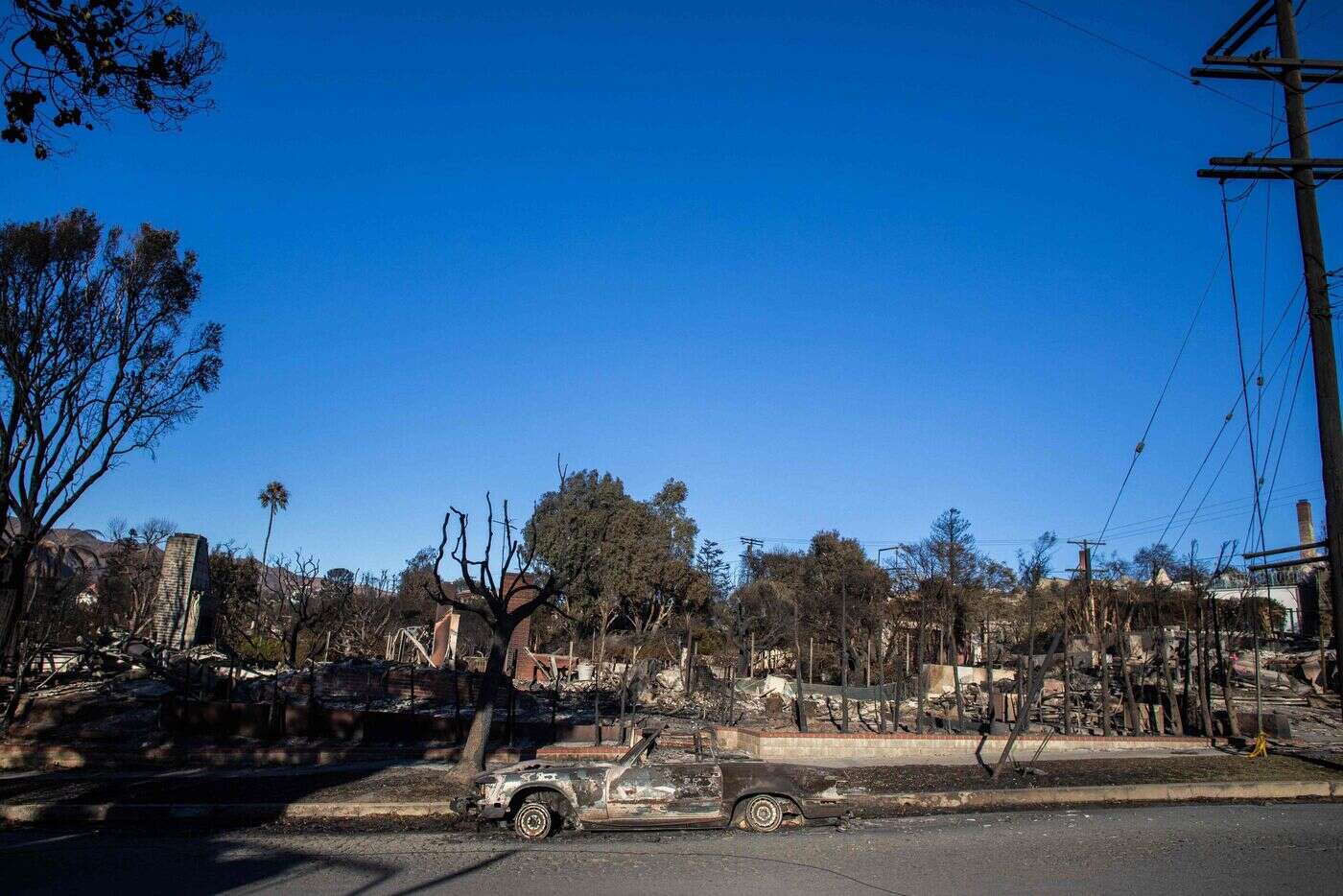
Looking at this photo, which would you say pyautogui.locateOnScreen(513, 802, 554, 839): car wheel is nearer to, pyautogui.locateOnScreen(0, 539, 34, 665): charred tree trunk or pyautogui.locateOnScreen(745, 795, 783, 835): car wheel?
pyautogui.locateOnScreen(745, 795, 783, 835): car wheel

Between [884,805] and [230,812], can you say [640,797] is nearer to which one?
[884,805]

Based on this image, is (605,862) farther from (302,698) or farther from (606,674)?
(606,674)

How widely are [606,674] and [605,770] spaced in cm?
2676

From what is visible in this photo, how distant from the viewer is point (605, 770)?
39.2 feet

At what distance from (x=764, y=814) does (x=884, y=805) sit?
2.88m

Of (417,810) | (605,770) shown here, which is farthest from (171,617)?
(605,770)

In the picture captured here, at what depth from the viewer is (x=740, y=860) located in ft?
33.6

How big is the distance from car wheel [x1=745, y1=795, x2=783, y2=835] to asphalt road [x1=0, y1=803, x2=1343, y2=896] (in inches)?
10.1

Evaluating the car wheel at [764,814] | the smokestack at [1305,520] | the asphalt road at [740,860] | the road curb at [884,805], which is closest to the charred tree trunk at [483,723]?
the road curb at [884,805]

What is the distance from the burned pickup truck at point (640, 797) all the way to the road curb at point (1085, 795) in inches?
88.0

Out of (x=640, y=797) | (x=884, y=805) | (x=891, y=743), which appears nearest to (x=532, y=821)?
(x=640, y=797)

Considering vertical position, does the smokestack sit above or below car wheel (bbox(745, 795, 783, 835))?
above

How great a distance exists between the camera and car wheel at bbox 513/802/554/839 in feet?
38.2

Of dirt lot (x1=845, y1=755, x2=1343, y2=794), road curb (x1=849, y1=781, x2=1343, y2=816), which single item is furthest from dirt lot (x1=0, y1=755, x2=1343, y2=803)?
road curb (x1=849, y1=781, x2=1343, y2=816)
